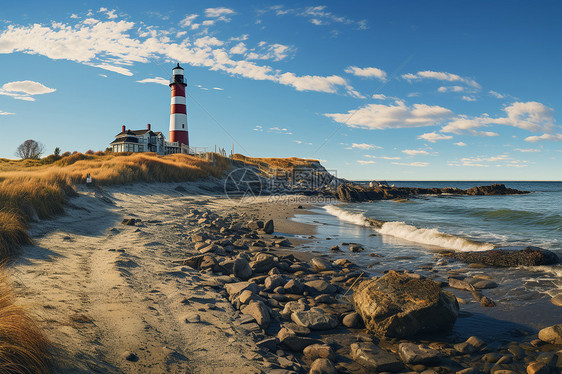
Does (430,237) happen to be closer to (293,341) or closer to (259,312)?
(259,312)

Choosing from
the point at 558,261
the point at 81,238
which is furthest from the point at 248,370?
the point at 558,261

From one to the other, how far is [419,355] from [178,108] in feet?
151

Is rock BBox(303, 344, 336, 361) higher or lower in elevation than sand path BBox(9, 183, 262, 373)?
lower

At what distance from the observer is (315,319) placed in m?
4.21

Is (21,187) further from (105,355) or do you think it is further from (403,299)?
(403,299)

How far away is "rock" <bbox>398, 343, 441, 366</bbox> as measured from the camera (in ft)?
11.3

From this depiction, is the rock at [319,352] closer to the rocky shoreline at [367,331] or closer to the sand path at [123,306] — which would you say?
the rocky shoreline at [367,331]

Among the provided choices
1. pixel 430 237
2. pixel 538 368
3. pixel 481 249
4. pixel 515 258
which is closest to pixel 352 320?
pixel 538 368

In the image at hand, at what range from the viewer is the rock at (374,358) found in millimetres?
3354

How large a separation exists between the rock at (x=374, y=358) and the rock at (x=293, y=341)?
54 cm

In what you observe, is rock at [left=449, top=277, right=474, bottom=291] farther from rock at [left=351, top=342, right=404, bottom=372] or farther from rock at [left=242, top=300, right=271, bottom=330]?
rock at [left=242, top=300, right=271, bottom=330]

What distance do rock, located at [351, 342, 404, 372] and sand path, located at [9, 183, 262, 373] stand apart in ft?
3.92

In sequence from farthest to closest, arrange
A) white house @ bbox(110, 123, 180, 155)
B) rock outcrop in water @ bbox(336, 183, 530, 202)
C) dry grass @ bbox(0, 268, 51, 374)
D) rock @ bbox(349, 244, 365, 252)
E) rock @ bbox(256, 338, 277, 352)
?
1. white house @ bbox(110, 123, 180, 155)
2. rock outcrop in water @ bbox(336, 183, 530, 202)
3. rock @ bbox(349, 244, 365, 252)
4. rock @ bbox(256, 338, 277, 352)
5. dry grass @ bbox(0, 268, 51, 374)

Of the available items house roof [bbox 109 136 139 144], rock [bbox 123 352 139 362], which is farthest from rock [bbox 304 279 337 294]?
house roof [bbox 109 136 139 144]
